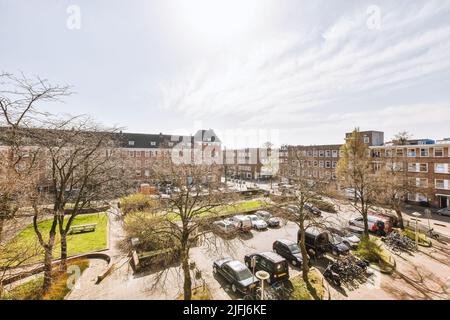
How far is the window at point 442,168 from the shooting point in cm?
2648

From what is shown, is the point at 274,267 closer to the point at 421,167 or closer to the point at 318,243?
the point at 318,243

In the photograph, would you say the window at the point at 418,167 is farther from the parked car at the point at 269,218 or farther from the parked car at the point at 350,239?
the parked car at the point at 269,218

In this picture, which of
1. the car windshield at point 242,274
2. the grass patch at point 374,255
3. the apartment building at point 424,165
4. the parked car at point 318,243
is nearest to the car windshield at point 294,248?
the parked car at point 318,243

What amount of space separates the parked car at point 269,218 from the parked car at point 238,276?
989 centimetres

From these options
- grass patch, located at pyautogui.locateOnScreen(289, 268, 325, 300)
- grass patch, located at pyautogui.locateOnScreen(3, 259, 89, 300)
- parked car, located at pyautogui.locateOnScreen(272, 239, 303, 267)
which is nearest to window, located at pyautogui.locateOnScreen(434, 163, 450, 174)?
parked car, located at pyautogui.locateOnScreen(272, 239, 303, 267)

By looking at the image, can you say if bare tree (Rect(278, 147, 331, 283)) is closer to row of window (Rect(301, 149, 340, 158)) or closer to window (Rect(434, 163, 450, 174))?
window (Rect(434, 163, 450, 174))

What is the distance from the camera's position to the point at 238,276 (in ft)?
33.5

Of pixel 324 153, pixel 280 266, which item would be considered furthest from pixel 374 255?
pixel 324 153

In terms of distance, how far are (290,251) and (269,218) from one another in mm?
7677

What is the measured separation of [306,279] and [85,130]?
1378 cm
